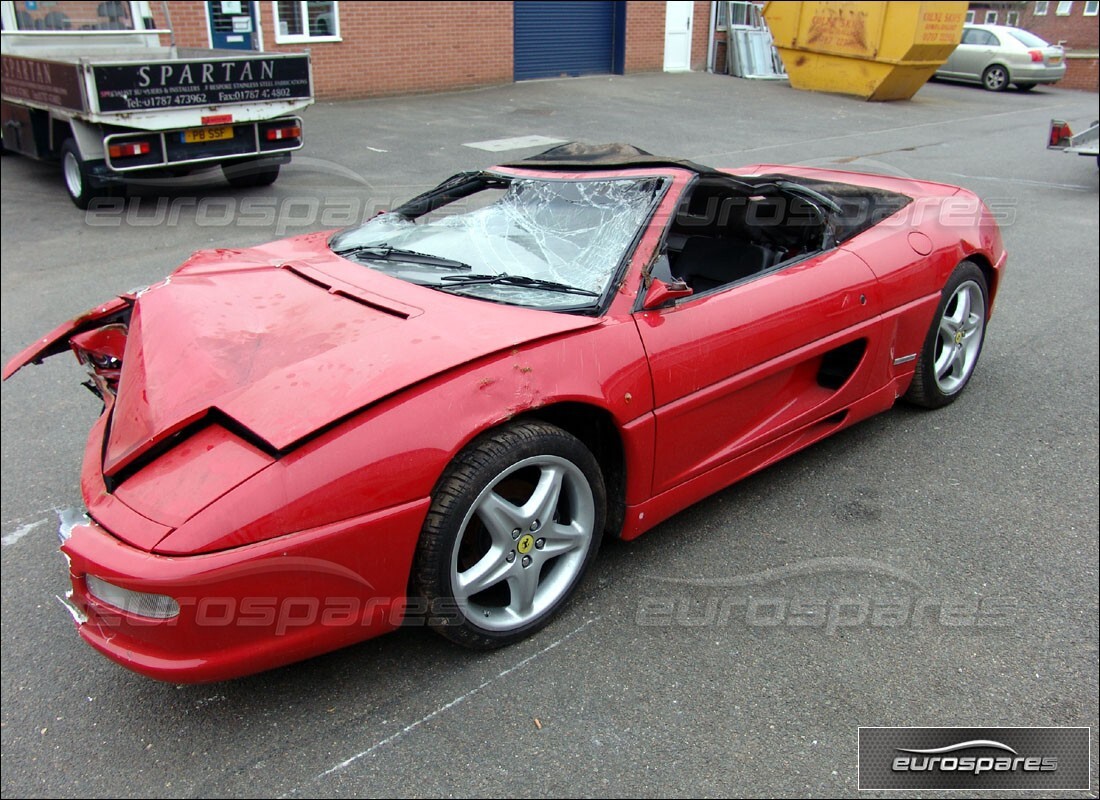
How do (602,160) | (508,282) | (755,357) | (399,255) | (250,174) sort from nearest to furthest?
(508,282) < (755,357) < (399,255) < (602,160) < (250,174)

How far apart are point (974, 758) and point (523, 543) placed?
4.51 ft

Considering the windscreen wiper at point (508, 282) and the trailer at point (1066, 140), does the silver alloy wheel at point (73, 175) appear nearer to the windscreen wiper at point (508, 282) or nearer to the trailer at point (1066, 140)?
the windscreen wiper at point (508, 282)

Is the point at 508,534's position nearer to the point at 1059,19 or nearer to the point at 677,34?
the point at 677,34

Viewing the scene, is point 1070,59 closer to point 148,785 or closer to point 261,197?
point 261,197

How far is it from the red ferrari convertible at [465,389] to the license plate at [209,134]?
557 cm

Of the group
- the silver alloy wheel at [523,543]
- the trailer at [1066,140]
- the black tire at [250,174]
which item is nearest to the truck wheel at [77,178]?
the black tire at [250,174]

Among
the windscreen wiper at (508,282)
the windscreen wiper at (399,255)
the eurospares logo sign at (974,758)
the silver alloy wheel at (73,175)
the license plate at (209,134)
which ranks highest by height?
the windscreen wiper at (399,255)

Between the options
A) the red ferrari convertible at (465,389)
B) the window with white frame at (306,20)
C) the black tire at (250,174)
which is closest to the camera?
the red ferrari convertible at (465,389)

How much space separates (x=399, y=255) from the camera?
11.4ft

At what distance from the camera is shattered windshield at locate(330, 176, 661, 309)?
10.3 feet

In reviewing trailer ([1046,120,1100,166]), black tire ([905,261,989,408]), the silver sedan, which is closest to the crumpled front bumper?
black tire ([905,261,989,408])

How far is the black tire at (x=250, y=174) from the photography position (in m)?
9.48

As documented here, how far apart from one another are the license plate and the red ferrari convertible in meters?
5.57

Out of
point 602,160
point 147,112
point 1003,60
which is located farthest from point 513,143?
point 1003,60
